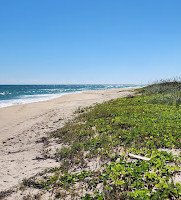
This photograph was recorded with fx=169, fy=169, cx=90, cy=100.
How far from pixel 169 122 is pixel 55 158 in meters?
6.13

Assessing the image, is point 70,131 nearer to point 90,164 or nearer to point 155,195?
point 90,164

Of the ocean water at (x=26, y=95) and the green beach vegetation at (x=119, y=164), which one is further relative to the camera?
the ocean water at (x=26, y=95)

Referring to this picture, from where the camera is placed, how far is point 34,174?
543 centimetres

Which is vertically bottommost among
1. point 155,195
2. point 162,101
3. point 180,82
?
point 155,195

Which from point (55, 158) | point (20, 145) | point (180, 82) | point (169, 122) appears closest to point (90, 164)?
point (55, 158)

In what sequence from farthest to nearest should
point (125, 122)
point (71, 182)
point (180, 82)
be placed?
point (180, 82), point (125, 122), point (71, 182)

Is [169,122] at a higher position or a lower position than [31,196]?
higher

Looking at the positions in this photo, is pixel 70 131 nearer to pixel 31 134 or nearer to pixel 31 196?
pixel 31 134

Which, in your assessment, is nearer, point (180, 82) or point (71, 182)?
point (71, 182)

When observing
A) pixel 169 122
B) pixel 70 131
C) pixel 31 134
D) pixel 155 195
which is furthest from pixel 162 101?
pixel 155 195

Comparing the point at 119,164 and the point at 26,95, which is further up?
the point at 26,95

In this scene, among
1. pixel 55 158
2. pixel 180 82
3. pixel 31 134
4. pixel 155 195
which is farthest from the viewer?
pixel 180 82

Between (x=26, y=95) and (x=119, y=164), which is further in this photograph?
(x=26, y=95)

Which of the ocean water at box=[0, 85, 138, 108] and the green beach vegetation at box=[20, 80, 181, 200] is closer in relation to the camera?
the green beach vegetation at box=[20, 80, 181, 200]
